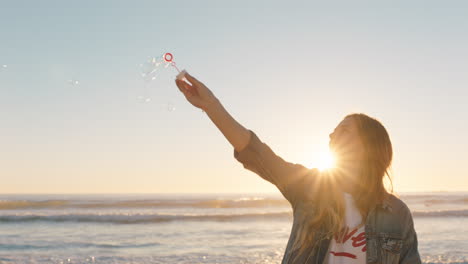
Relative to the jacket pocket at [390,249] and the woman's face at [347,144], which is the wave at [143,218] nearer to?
the woman's face at [347,144]

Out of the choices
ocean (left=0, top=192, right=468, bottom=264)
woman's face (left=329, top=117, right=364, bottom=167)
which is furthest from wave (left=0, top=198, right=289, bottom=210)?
woman's face (left=329, top=117, right=364, bottom=167)

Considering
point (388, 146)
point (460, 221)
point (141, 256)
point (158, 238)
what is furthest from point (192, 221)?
point (388, 146)

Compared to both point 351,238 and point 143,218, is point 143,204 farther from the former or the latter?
point 351,238

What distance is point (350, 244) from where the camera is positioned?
2.25m

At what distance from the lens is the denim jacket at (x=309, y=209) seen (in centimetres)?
211

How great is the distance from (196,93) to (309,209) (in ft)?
2.44

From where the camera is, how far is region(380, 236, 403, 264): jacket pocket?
89.5 inches

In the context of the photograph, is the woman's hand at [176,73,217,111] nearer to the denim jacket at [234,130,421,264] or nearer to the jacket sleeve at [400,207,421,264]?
the denim jacket at [234,130,421,264]

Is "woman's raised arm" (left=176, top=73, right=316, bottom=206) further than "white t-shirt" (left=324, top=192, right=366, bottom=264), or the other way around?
"white t-shirt" (left=324, top=192, right=366, bottom=264)

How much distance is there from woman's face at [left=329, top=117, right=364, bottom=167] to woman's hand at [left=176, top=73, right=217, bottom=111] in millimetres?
830

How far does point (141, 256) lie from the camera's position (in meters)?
11.9

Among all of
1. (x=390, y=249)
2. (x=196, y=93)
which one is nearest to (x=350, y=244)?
(x=390, y=249)

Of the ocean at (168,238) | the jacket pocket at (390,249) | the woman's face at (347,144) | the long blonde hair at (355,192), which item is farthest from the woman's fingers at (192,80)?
the ocean at (168,238)

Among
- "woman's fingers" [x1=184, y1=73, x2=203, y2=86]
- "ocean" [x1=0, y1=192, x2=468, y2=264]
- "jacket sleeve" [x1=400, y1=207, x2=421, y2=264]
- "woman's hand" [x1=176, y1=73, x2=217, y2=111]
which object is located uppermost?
"woman's fingers" [x1=184, y1=73, x2=203, y2=86]
